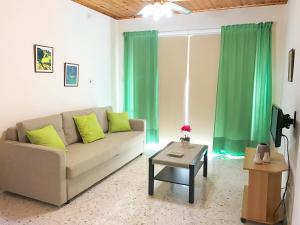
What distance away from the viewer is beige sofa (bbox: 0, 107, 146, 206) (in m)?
2.64

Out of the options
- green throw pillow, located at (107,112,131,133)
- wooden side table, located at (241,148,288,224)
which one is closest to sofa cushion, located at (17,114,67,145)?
green throw pillow, located at (107,112,131,133)

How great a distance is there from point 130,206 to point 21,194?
4.14 feet

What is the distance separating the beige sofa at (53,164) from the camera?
2.64 m

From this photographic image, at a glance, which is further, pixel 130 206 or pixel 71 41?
pixel 71 41

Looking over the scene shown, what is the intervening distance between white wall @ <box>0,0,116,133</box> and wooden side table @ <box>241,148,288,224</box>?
2.79 metres

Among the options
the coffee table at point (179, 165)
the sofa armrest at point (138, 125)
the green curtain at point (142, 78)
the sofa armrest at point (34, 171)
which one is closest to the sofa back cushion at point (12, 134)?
the sofa armrest at point (34, 171)

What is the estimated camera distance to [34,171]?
271 centimetres

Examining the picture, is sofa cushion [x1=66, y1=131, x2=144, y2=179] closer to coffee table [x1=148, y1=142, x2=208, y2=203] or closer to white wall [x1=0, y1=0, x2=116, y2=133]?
coffee table [x1=148, y1=142, x2=208, y2=203]

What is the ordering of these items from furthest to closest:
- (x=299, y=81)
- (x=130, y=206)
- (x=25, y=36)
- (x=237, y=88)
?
(x=237, y=88) < (x=25, y=36) < (x=130, y=206) < (x=299, y=81)

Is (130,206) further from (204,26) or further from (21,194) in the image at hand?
(204,26)

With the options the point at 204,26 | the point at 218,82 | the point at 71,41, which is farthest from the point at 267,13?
the point at 71,41

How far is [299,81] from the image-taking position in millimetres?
2268

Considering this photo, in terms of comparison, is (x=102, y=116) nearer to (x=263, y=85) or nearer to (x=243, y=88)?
(x=243, y=88)

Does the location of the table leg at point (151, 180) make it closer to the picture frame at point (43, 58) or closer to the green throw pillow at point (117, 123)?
the green throw pillow at point (117, 123)
